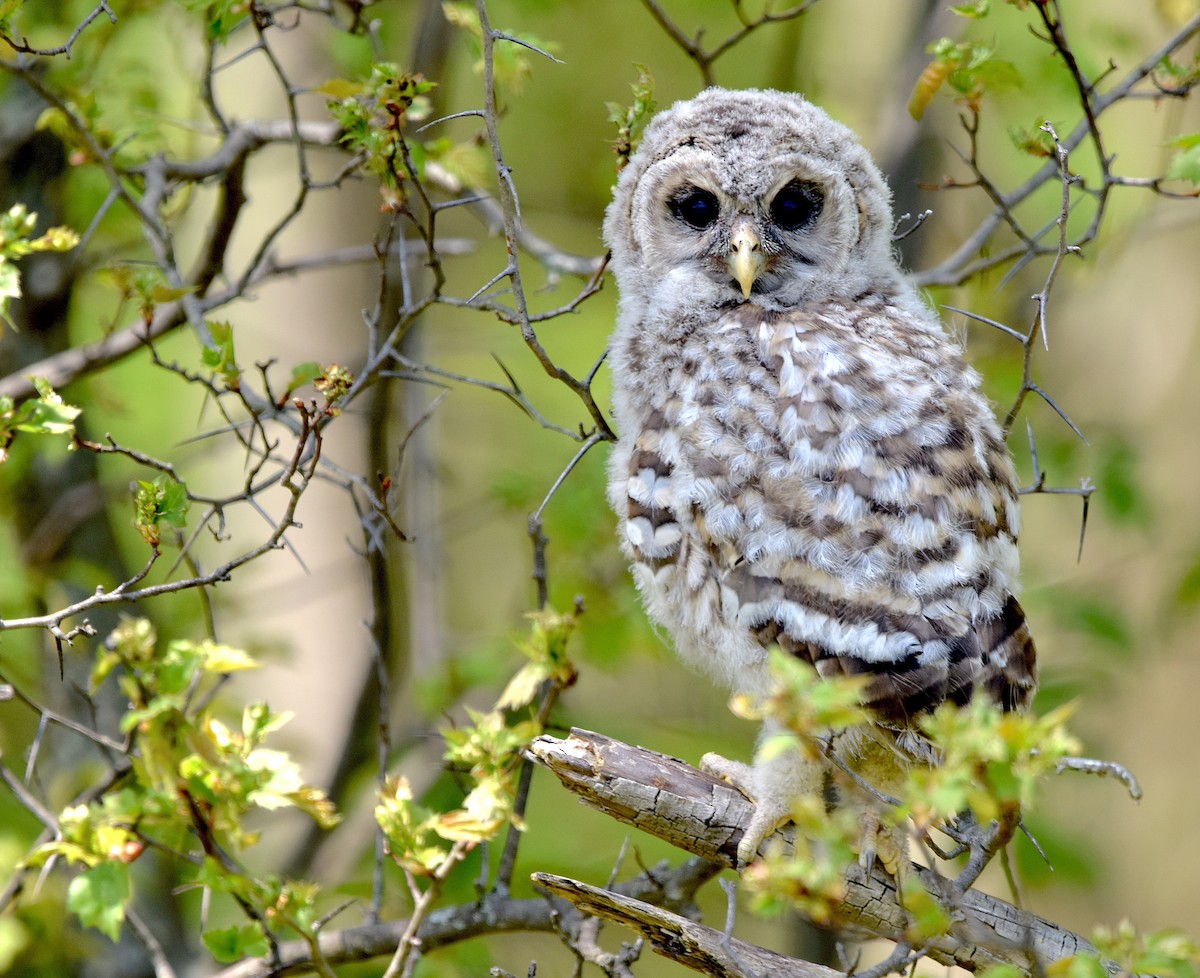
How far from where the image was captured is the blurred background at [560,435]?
3.83 m

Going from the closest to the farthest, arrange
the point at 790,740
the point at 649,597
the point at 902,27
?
the point at 790,740 → the point at 649,597 → the point at 902,27

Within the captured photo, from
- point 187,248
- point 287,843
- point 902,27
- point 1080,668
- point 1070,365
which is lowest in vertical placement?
point 287,843

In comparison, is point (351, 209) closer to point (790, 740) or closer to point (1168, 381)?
point (790, 740)

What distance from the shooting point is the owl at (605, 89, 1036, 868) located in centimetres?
225

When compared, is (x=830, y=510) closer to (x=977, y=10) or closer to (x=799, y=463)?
(x=799, y=463)

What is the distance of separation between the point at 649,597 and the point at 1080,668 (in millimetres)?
2808

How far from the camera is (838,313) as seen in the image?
2766 millimetres

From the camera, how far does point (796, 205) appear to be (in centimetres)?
298

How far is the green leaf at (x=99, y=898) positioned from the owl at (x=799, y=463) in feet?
3.84

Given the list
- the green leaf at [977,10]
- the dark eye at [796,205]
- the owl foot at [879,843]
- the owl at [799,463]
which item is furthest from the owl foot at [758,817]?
the green leaf at [977,10]

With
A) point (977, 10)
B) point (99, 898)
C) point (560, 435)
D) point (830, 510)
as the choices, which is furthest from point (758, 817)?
point (560, 435)

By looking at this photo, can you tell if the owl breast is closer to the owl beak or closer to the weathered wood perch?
the owl beak

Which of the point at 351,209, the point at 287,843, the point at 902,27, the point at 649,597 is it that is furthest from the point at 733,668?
the point at 902,27

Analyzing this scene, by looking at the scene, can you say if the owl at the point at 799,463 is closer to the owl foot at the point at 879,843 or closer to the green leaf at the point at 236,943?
the owl foot at the point at 879,843
